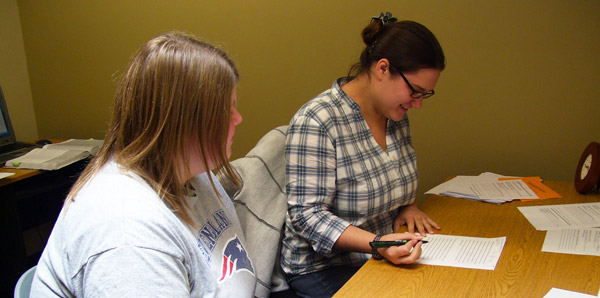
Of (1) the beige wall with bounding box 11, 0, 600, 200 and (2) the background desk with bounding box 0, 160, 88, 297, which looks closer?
(1) the beige wall with bounding box 11, 0, 600, 200

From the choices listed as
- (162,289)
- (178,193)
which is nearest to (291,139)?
(178,193)

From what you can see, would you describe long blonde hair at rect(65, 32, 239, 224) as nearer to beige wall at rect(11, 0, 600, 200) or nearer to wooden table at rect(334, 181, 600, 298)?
wooden table at rect(334, 181, 600, 298)

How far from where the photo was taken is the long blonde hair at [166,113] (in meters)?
0.90

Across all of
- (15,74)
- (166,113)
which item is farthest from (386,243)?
(15,74)

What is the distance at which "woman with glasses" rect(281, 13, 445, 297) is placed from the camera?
1.42m

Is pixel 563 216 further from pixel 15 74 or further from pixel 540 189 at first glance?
pixel 15 74

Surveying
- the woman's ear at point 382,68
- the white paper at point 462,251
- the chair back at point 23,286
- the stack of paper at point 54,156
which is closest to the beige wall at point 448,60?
the stack of paper at point 54,156

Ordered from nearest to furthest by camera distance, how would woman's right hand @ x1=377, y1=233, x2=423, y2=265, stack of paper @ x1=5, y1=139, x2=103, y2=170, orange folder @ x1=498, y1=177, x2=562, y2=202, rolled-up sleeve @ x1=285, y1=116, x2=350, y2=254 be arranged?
woman's right hand @ x1=377, y1=233, x2=423, y2=265 → rolled-up sleeve @ x1=285, y1=116, x2=350, y2=254 → orange folder @ x1=498, y1=177, x2=562, y2=202 → stack of paper @ x1=5, y1=139, x2=103, y2=170

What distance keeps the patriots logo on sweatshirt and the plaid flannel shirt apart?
0.28m

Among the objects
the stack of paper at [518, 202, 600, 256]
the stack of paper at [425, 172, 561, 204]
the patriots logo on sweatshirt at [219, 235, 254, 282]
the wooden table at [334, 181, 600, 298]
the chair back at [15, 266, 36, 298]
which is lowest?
the stack of paper at [425, 172, 561, 204]

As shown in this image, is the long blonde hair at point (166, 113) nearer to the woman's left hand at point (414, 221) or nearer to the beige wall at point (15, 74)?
the woman's left hand at point (414, 221)

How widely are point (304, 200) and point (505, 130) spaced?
1273mm

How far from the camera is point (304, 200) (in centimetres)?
142

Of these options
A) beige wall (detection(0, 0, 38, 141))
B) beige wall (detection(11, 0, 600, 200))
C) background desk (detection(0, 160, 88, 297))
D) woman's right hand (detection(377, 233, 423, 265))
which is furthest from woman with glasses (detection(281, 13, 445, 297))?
beige wall (detection(0, 0, 38, 141))
